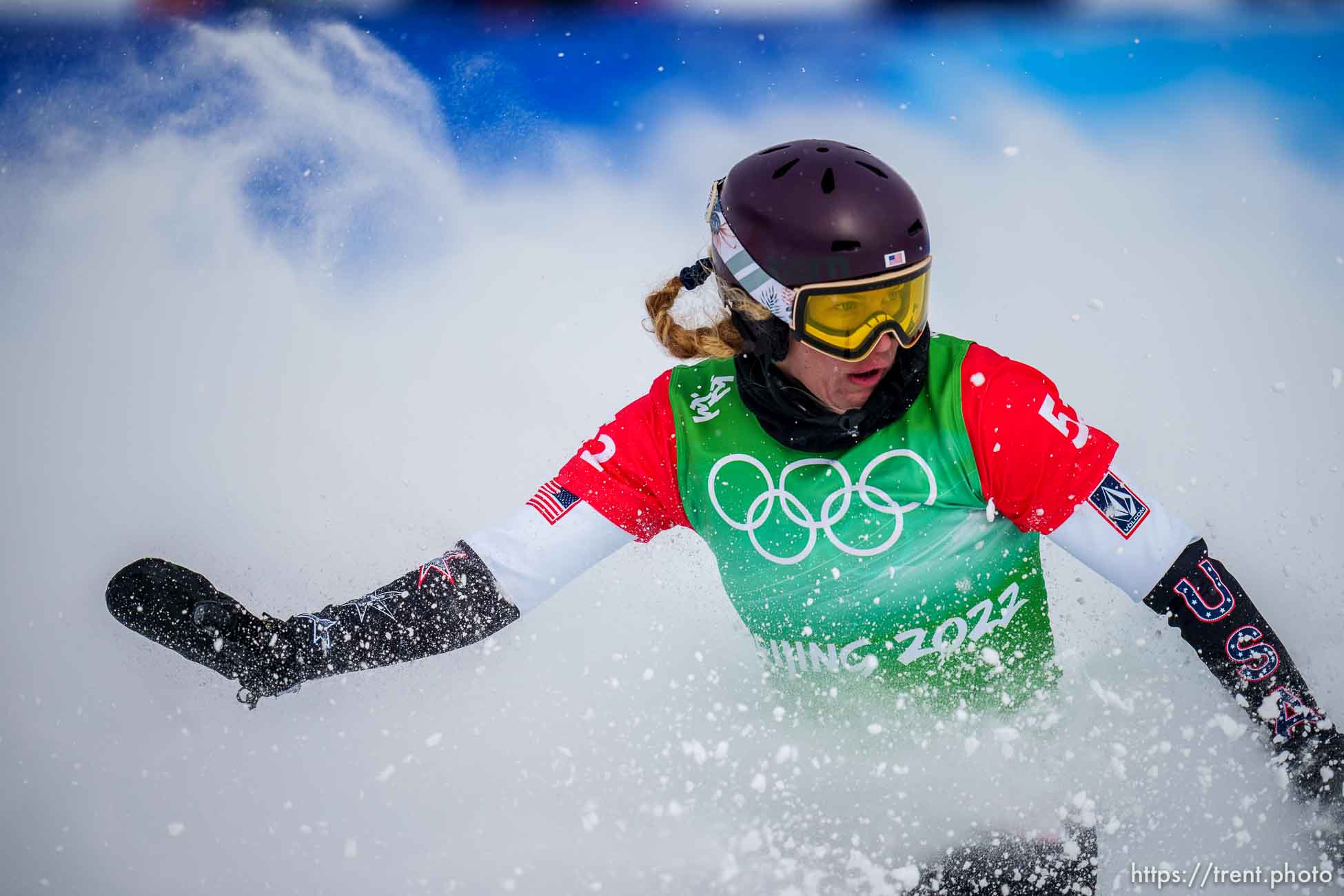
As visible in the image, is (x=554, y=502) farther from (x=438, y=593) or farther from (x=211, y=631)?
(x=211, y=631)

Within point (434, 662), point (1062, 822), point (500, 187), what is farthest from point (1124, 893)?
point (500, 187)

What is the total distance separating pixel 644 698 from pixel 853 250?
1.91 meters

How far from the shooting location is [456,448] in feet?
15.8

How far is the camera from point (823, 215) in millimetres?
2012

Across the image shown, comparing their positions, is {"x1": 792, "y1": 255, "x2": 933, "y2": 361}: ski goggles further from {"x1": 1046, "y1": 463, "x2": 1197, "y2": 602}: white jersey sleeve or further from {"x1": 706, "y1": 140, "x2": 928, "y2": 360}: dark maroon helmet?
{"x1": 1046, "y1": 463, "x2": 1197, "y2": 602}: white jersey sleeve

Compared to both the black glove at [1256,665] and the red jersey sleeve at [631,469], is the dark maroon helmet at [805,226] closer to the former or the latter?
the red jersey sleeve at [631,469]

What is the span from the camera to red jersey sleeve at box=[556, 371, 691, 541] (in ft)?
7.42

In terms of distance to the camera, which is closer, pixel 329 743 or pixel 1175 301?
pixel 329 743

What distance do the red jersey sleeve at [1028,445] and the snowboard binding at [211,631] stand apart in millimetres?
1435

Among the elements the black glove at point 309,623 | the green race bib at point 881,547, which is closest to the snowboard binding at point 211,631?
the black glove at point 309,623

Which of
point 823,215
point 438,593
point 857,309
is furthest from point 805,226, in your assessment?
point 438,593

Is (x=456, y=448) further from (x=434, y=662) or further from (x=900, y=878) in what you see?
(x=900, y=878)

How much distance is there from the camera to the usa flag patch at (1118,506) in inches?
76.2

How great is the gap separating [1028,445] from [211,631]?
1.62 metres
